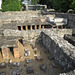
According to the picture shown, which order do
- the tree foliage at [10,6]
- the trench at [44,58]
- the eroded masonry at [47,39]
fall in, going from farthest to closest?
the tree foliage at [10,6], the trench at [44,58], the eroded masonry at [47,39]

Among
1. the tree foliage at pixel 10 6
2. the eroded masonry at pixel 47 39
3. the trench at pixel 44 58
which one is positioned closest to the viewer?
the eroded masonry at pixel 47 39

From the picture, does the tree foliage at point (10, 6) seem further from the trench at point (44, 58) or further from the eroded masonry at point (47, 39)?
the trench at point (44, 58)

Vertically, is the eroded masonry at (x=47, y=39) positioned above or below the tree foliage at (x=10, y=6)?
below

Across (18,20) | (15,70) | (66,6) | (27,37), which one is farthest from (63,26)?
(15,70)

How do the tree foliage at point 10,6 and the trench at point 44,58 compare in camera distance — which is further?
the tree foliage at point 10,6

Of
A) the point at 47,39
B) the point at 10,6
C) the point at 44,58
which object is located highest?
the point at 10,6

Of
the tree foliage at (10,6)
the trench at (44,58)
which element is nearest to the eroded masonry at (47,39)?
the trench at (44,58)

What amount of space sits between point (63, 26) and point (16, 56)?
13046 millimetres

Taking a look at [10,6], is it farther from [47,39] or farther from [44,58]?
[44,58]

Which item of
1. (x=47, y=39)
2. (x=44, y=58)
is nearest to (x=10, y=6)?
(x=47, y=39)

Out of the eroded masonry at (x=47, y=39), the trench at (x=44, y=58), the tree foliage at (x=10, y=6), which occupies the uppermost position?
A: the tree foliage at (x=10, y=6)

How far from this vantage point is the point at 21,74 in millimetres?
5012

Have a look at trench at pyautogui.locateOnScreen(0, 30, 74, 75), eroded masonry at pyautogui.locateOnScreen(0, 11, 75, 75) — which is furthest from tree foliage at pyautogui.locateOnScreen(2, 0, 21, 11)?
trench at pyautogui.locateOnScreen(0, 30, 74, 75)

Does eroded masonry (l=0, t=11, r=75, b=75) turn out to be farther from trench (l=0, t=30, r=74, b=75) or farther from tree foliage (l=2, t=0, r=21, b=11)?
tree foliage (l=2, t=0, r=21, b=11)
